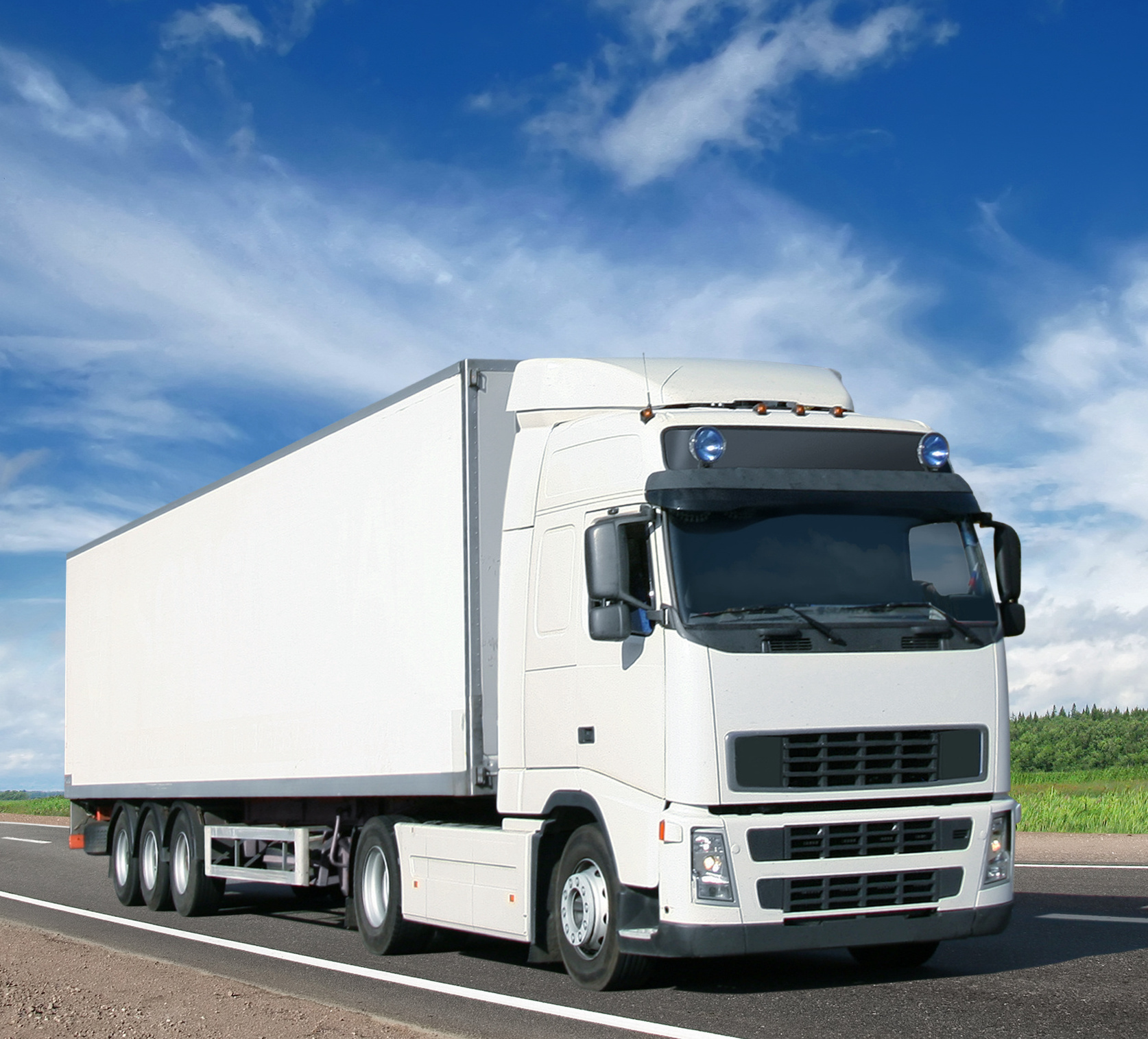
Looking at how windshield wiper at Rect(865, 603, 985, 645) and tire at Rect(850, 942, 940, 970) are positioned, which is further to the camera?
tire at Rect(850, 942, 940, 970)

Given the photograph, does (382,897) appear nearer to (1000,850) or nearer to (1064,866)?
(1000,850)

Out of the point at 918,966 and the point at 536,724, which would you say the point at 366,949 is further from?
the point at 918,966

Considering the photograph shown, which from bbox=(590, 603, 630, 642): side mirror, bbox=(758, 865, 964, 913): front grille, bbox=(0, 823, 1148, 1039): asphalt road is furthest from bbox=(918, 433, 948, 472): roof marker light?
bbox=(0, 823, 1148, 1039): asphalt road

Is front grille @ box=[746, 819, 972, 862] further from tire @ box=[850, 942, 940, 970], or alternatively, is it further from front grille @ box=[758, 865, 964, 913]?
tire @ box=[850, 942, 940, 970]

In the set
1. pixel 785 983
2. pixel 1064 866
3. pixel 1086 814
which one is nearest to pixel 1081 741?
pixel 1086 814

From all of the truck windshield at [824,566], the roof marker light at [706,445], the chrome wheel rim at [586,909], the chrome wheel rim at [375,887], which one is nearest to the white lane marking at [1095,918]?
the truck windshield at [824,566]

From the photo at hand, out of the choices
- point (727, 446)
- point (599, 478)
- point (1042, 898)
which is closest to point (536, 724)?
point (599, 478)

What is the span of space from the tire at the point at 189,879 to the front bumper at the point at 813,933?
7.82m

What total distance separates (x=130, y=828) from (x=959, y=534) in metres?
11.4

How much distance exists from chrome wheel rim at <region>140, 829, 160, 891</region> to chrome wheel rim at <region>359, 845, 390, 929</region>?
522 cm

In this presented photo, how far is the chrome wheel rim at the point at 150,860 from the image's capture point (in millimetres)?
15609

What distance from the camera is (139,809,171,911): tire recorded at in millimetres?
15344

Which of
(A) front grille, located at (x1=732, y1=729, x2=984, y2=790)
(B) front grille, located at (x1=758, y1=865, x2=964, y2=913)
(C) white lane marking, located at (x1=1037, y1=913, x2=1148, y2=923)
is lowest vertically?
(C) white lane marking, located at (x1=1037, y1=913, x2=1148, y2=923)

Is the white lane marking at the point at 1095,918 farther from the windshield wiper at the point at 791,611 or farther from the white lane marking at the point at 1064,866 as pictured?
the white lane marking at the point at 1064,866
